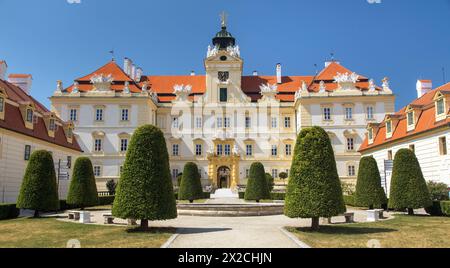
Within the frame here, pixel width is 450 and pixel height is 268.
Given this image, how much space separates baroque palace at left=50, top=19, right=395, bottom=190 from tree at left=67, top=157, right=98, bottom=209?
2260 centimetres

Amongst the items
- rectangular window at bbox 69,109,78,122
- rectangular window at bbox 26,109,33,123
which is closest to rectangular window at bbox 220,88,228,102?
rectangular window at bbox 69,109,78,122

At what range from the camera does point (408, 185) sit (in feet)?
57.2

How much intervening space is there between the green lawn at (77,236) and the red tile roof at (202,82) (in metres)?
33.2

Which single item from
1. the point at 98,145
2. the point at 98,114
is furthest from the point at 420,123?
the point at 98,114

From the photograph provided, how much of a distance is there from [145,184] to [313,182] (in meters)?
5.10

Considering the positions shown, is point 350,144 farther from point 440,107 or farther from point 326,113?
point 440,107

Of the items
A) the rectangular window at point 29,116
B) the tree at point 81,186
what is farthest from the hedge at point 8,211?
the rectangular window at point 29,116

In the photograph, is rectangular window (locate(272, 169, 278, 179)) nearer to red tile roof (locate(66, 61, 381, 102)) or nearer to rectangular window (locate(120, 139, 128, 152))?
red tile roof (locate(66, 61, 381, 102))

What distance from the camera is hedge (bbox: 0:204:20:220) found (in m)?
16.3
